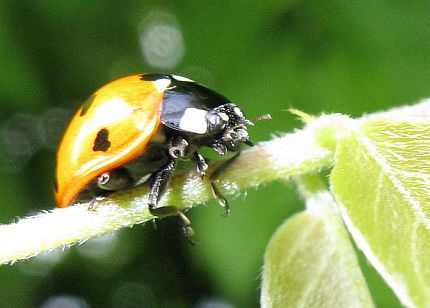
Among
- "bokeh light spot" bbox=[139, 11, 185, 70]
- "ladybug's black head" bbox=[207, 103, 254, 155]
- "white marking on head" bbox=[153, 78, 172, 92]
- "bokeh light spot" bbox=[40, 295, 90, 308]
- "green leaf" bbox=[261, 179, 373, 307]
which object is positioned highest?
"white marking on head" bbox=[153, 78, 172, 92]

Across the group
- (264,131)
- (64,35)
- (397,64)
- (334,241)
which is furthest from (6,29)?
(334,241)

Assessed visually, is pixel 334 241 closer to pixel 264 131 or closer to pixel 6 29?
pixel 264 131

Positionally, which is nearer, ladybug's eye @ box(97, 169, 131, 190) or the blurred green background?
ladybug's eye @ box(97, 169, 131, 190)

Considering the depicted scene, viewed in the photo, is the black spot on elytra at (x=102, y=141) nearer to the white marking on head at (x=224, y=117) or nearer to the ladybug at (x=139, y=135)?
the ladybug at (x=139, y=135)

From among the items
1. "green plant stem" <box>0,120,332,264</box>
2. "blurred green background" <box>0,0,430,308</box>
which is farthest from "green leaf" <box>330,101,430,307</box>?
"blurred green background" <box>0,0,430,308</box>

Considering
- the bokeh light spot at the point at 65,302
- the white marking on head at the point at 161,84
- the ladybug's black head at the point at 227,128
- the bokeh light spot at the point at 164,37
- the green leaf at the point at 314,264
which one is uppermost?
the white marking on head at the point at 161,84

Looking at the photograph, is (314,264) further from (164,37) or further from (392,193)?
(164,37)

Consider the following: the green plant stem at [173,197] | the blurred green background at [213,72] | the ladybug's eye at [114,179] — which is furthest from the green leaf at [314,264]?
the blurred green background at [213,72]

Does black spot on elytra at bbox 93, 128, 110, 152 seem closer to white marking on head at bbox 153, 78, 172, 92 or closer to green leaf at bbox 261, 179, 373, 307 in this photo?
white marking on head at bbox 153, 78, 172, 92
